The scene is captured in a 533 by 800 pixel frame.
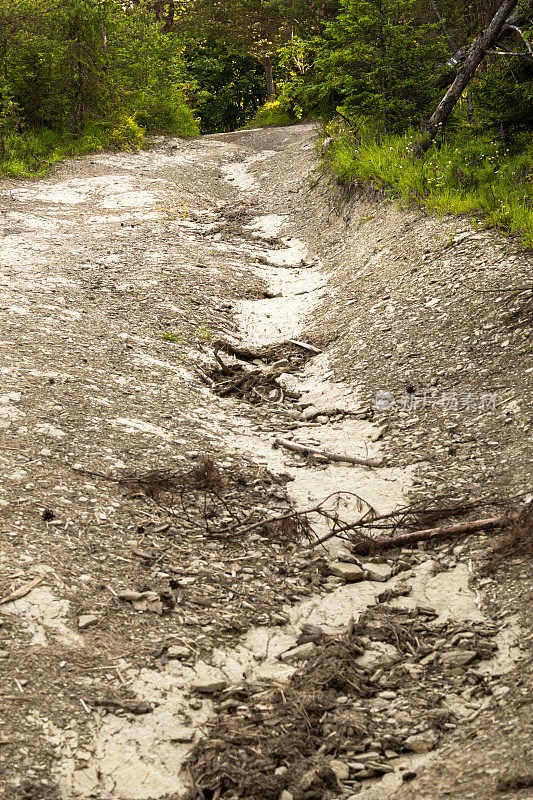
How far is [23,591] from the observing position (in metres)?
2.96

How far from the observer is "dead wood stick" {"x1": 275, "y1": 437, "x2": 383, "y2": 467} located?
15.5ft

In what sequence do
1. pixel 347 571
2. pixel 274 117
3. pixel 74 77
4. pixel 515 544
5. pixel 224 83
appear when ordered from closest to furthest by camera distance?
pixel 515 544
pixel 347 571
pixel 74 77
pixel 274 117
pixel 224 83

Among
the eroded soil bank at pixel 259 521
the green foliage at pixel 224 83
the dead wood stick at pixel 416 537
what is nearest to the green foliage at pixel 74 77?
the green foliage at pixel 224 83

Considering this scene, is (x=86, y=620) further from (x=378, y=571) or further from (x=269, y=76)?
(x=269, y=76)

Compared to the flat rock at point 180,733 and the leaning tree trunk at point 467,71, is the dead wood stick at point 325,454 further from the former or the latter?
the leaning tree trunk at point 467,71

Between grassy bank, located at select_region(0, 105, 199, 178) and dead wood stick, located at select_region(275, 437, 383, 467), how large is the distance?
10.7 meters

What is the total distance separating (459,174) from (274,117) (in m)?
15.6

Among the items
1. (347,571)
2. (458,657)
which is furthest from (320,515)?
(458,657)

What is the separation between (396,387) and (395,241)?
2.93 meters

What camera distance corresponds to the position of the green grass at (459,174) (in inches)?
265

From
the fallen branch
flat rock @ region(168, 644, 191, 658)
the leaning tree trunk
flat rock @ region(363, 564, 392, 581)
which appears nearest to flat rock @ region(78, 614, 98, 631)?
flat rock @ region(168, 644, 191, 658)

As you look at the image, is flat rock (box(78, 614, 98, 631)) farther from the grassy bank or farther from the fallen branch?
the grassy bank

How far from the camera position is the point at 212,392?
5844 millimetres

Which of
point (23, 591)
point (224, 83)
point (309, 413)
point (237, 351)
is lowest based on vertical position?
point (309, 413)
